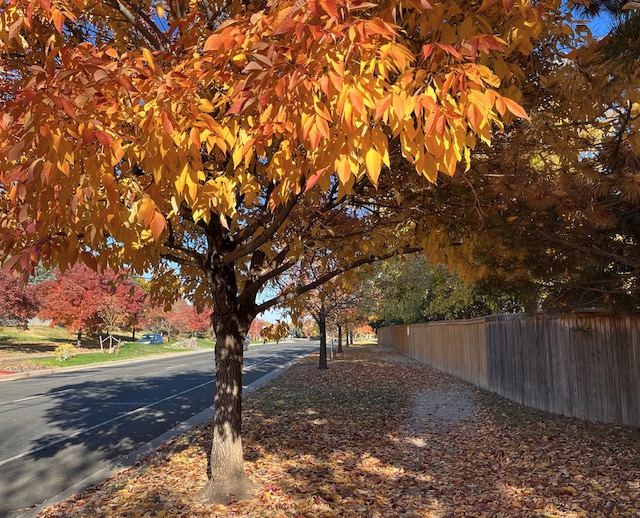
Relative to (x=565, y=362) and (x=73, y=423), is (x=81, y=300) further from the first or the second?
(x=565, y=362)

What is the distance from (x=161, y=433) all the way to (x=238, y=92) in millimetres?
8648

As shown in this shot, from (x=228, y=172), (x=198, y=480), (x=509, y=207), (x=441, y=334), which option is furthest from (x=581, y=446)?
(x=441, y=334)

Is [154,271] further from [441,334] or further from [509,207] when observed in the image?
[441,334]

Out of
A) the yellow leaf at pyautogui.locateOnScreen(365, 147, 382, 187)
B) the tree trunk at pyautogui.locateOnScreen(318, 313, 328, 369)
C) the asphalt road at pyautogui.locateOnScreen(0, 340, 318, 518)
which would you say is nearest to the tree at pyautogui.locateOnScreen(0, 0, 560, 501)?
the yellow leaf at pyautogui.locateOnScreen(365, 147, 382, 187)

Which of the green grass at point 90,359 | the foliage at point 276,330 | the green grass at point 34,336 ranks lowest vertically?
the green grass at point 90,359

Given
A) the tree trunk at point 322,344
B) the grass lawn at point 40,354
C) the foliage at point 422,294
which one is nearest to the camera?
the foliage at point 422,294

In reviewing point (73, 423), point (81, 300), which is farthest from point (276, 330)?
point (81, 300)

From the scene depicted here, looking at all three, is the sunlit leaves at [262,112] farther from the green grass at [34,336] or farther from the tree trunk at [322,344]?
the green grass at [34,336]

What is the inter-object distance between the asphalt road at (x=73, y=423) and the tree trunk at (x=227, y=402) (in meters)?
2.45

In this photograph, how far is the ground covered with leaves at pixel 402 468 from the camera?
4.99 meters

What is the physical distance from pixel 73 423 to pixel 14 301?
102 ft

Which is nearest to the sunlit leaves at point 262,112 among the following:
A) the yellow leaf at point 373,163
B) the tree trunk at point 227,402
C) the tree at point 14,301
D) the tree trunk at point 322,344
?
the yellow leaf at point 373,163

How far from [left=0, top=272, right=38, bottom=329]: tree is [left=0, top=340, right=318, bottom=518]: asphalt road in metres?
20.5

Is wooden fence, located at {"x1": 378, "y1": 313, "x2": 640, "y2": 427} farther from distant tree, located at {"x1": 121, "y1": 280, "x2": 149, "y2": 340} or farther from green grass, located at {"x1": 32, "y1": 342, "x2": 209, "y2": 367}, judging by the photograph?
distant tree, located at {"x1": 121, "y1": 280, "x2": 149, "y2": 340}
